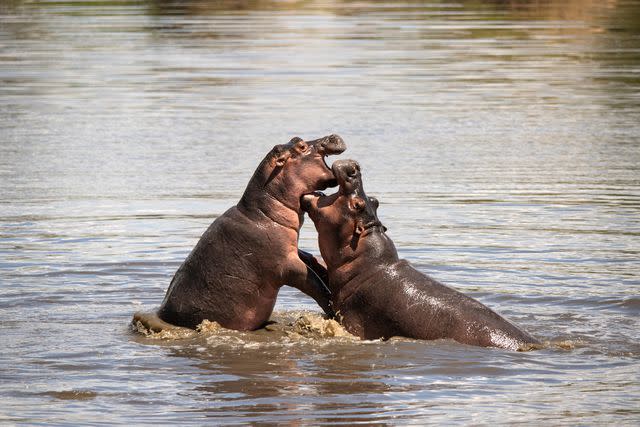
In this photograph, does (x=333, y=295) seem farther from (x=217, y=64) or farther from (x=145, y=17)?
(x=145, y=17)

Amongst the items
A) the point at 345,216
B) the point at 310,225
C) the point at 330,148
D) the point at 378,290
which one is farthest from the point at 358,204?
the point at 310,225

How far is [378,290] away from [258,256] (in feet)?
2.95

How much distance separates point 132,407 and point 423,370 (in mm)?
1917

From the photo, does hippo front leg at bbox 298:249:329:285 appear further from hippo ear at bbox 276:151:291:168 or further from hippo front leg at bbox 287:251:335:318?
hippo ear at bbox 276:151:291:168

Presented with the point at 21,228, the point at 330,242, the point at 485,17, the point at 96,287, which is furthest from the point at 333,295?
the point at 485,17

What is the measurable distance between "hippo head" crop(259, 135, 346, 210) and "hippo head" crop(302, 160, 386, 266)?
222mm

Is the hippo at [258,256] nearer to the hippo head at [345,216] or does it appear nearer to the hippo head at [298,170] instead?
the hippo head at [298,170]

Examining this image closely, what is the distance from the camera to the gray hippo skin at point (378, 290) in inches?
360

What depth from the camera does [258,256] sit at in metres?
9.48

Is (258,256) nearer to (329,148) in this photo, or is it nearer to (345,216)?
(345,216)

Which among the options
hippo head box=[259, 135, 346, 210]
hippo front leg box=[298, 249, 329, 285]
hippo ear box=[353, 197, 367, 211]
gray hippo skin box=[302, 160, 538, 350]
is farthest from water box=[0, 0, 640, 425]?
hippo head box=[259, 135, 346, 210]

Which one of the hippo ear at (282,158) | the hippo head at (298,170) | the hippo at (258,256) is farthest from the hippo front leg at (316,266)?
the hippo ear at (282,158)

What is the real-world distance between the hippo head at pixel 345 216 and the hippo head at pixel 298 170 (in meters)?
0.22

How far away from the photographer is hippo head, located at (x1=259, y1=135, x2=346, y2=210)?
31.7 feet
